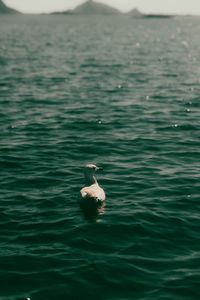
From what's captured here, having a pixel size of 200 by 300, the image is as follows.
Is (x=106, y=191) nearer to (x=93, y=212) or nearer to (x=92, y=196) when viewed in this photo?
(x=93, y=212)

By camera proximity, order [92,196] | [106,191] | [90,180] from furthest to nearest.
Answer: [106,191], [90,180], [92,196]

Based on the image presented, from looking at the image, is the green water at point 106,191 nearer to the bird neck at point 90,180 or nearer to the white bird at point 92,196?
the white bird at point 92,196

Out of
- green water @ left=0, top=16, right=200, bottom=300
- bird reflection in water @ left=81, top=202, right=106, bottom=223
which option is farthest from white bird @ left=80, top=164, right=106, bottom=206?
green water @ left=0, top=16, right=200, bottom=300

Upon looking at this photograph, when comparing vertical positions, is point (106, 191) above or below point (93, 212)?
above

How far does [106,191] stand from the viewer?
737 inches

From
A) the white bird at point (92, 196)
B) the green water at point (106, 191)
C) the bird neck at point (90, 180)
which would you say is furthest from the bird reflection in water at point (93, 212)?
the bird neck at point (90, 180)

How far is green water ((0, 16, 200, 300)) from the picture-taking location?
41.1ft

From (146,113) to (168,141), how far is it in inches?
268

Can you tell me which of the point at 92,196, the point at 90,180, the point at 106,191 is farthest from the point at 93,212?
the point at 106,191

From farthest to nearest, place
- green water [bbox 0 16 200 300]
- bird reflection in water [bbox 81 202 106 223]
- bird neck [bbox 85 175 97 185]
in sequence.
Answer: bird neck [bbox 85 175 97 185], bird reflection in water [bbox 81 202 106 223], green water [bbox 0 16 200 300]

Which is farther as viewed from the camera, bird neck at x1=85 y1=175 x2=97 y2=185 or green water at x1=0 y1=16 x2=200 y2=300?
bird neck at x1=85 y1=175 x2=97 y2=185

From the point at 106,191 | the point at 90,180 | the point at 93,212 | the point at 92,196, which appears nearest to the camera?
the point at 92,196

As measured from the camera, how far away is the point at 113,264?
13133 mm

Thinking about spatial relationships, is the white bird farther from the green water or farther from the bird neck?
the green water
